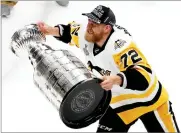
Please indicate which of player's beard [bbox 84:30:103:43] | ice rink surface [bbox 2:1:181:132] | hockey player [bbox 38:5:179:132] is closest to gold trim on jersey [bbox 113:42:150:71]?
hockey player [bbox 38:5:179:132]

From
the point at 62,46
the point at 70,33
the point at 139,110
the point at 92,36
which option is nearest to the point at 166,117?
the point at 139,110

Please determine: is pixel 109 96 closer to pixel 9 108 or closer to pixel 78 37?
pixel 78 37

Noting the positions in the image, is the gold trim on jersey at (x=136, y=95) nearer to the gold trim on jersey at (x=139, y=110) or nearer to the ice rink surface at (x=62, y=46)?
the gold trim on jersey at (x=139, y=110)

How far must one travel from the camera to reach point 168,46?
3.54 m

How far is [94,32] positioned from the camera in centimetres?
192

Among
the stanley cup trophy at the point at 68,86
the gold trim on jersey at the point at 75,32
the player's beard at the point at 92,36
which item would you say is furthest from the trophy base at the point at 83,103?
the gold trim on jersey at the point at 75,32

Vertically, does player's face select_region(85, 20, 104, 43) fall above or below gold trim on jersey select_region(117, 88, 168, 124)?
above

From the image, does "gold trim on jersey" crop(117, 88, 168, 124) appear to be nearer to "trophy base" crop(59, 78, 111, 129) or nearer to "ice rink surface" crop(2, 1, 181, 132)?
"trophy base" crop(59, 78, 111, 129)

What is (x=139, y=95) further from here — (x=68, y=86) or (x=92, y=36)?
(x=68, y=86)

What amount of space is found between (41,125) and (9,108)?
235 mm

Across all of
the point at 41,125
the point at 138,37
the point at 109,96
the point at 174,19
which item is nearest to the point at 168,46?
the point at 138,37

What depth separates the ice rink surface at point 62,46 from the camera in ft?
8.52

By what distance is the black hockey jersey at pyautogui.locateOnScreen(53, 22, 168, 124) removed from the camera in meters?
1.82

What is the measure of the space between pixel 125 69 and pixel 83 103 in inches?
10.6
